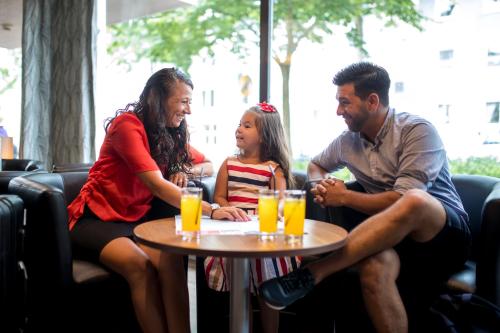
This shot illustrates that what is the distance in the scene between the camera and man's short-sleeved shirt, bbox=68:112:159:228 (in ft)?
6.59

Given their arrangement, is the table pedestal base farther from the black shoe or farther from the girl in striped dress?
the girl in striped dress

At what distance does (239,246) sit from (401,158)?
1.02 metres

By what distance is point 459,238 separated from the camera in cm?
188

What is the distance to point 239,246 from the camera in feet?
4.35

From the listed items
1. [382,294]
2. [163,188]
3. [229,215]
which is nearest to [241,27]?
[163,188]

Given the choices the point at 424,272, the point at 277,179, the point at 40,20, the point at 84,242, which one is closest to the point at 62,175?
the point at 84,242

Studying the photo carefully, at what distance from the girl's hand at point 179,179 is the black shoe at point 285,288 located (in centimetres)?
74

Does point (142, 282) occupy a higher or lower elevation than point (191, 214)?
lower

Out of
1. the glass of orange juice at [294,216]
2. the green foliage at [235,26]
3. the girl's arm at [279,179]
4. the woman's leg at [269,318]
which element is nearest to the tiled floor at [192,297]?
the woman's leg at [269,318]

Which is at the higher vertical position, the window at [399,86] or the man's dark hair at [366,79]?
the window at [399,86]

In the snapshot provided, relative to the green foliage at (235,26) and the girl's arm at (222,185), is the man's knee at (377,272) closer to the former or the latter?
the girl's arm at (222,185)

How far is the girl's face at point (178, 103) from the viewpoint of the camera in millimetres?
2150

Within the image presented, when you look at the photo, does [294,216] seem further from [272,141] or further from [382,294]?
[272,141]

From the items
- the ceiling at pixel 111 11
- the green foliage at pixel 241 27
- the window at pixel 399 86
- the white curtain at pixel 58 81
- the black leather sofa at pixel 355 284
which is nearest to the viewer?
the black leather sofa at pixel 355 284
